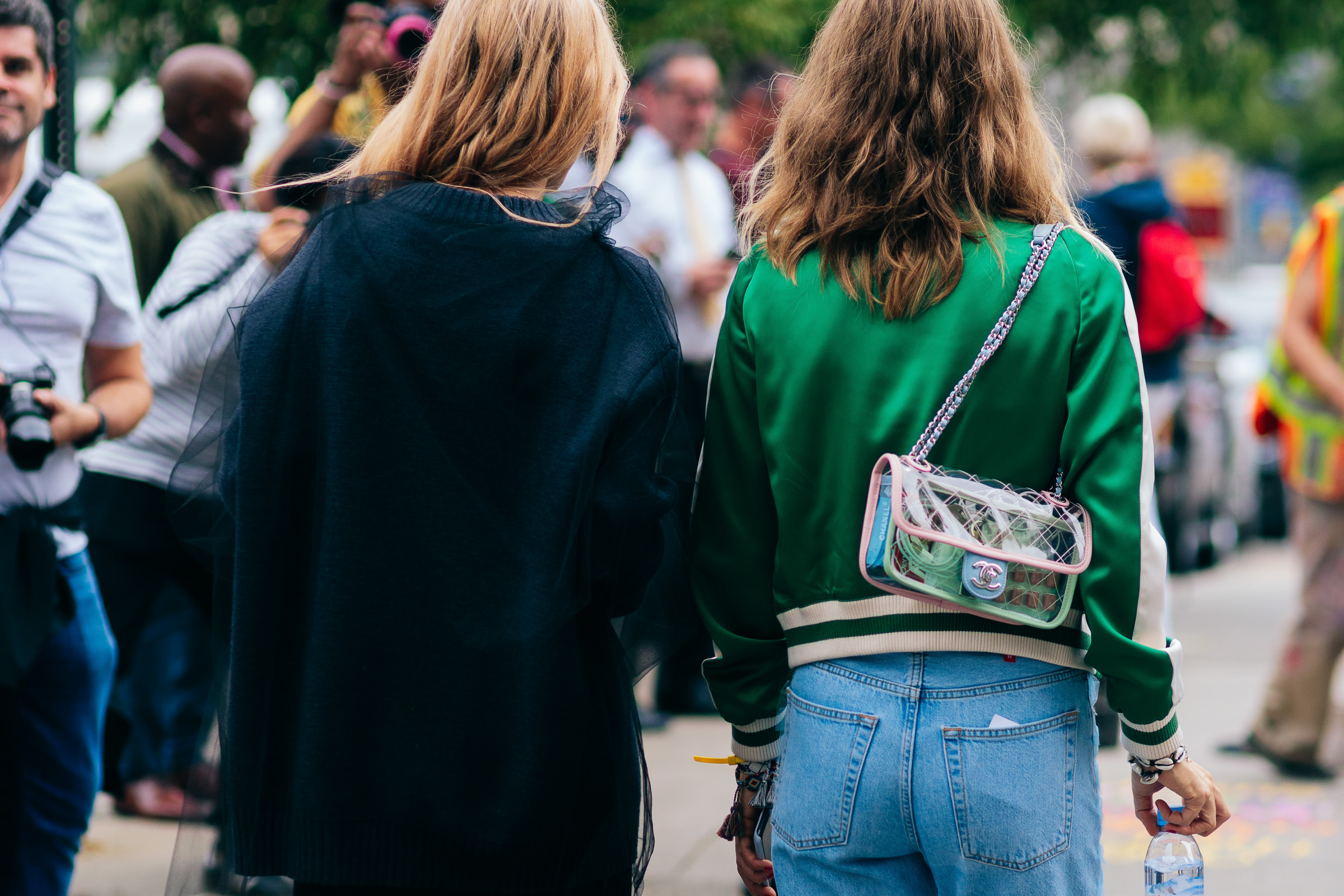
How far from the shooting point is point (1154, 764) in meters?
2.16

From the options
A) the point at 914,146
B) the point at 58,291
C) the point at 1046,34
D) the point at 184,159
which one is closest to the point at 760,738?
the point at 914,146

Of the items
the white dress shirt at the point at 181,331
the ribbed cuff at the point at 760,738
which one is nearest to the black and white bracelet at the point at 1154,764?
the ribbed cuff at the point at 760,738

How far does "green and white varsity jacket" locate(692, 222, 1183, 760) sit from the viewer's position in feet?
6.77

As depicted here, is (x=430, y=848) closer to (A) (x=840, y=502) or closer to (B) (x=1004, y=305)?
(A) (x=840, y=502)

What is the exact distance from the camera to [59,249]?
2.91 metres

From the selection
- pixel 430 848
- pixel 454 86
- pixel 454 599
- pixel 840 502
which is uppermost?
pixel 454 86

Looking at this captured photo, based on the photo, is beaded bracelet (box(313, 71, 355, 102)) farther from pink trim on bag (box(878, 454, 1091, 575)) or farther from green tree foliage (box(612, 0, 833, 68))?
pink trim on bag (box(878, 454, 1091, 575))

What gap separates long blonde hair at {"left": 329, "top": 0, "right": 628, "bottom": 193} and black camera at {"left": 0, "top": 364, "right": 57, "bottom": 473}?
3.14 ft

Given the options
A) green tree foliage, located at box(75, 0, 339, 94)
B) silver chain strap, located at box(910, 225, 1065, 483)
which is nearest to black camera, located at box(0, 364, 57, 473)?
silver chain strap, located at box(910, 225, 1065, 483)

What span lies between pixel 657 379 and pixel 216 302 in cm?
216

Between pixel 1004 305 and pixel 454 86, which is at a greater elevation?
pixel 454 86

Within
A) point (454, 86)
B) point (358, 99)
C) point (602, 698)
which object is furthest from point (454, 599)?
point (358, 99)
